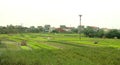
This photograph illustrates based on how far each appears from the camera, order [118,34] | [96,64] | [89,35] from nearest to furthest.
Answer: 1. [96,64]
2. [118,34]
3. [89,35]

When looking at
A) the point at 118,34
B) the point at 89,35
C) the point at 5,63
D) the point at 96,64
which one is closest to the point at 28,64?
the point at 5,63

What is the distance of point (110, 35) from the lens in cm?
6819

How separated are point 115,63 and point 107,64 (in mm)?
913

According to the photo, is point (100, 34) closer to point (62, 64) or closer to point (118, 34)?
point (118, 34)

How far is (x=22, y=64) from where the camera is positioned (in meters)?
12.9

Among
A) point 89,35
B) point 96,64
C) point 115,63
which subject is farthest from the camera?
point 89,35

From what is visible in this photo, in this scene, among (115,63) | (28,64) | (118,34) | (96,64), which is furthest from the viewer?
→ (118,34)

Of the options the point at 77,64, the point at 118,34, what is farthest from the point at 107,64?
the point at 118,34

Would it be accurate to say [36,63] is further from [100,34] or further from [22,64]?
[100,34]

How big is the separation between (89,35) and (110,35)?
6.90m

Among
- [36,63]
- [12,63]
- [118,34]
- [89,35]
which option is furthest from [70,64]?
[89,35]

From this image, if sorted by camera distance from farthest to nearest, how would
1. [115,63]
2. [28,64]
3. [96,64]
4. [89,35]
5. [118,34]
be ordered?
1. [89,35]
2. [118,34]
3. [115,63]
4. [96,64]
5. [28,64]

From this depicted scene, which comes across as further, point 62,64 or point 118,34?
point 118,34

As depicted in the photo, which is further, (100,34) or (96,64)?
(100,34)
